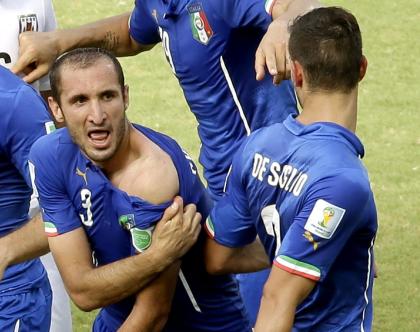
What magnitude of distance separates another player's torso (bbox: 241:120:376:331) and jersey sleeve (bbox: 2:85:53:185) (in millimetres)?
1087

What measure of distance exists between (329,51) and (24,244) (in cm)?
168

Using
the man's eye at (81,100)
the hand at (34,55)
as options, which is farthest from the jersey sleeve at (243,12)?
the man's eye at (81,100)

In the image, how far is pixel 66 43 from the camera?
668 cm

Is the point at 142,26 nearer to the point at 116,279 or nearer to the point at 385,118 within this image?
the point at 116,279

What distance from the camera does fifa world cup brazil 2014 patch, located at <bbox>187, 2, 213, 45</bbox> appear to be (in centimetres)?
609

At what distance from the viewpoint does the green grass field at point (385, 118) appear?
859 centimetres

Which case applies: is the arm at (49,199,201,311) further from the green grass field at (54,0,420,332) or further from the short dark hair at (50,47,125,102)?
the green grass field at (54,0,420,332)

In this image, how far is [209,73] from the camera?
621 centimetres

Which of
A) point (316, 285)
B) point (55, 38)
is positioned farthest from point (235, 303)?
point (55, 38)

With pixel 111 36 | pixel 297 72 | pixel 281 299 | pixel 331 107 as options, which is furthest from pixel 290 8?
pixel 111 36

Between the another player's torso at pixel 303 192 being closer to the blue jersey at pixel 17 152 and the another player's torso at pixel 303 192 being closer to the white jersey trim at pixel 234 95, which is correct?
the blue jersey at pixel 17 152

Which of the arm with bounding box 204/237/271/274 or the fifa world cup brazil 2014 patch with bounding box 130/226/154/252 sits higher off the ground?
the fifa world cup brazil 2014 patch with bounding box 130/226/154/252

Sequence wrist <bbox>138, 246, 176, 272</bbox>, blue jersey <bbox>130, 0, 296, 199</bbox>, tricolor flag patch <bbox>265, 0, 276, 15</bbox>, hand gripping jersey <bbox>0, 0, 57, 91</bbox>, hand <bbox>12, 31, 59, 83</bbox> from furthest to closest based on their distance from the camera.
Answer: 1. hand gripping jersey <bbox>0, 0, 57, 91</bbox>
2. hand <bbox>12, 31, 59, 83</bbox>
3. blue jersey <bbox>130, 0, 296, 199</bbox>
4. tricolor flag patch <bbox>265, 0, 276, 15</bbox>
5. wrist <bbox>138, 246, 176, 272</bbox>

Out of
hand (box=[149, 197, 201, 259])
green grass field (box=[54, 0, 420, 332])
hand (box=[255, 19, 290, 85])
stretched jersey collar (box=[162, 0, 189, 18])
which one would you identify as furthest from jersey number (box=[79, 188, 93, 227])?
green grass field (box=[54, 0, 420, 332])
